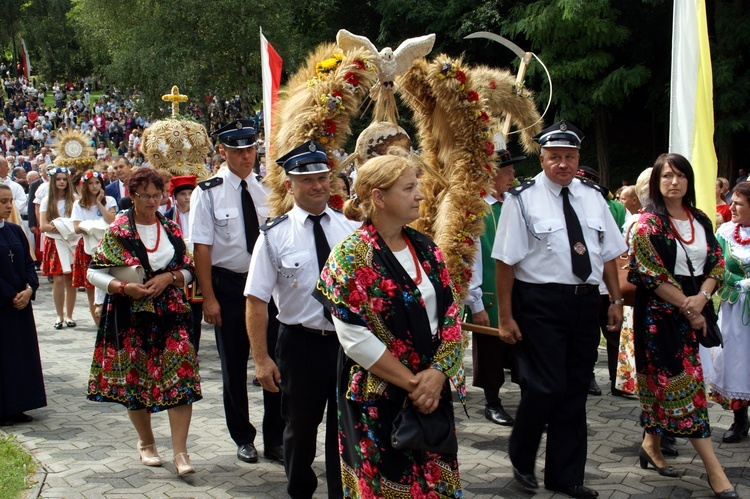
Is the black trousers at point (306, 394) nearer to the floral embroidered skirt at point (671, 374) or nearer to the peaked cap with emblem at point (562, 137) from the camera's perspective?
the peaked cap with emblem at point (562, 137)

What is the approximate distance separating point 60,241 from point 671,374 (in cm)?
822

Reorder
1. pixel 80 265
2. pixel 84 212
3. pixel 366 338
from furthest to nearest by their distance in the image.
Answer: pixel 84 212, pixel 80 265, pixel 366 338

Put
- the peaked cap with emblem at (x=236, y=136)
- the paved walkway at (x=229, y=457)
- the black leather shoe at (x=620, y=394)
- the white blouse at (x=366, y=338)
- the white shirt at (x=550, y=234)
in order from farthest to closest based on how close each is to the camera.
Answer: the black leather shoe at (x=620, y=394) < the peaked cap with emblem at (x=236, y=136) < the paved walkway at (x=229, y=457) < the white shirt at (x=550, y=234) < the white blouse at (x=366, y=338)

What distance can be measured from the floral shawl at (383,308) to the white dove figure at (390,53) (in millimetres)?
2476

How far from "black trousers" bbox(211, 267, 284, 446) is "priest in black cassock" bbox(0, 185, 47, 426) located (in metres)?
2.06

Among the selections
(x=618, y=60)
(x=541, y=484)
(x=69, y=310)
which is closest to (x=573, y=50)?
(x=618, y=60)

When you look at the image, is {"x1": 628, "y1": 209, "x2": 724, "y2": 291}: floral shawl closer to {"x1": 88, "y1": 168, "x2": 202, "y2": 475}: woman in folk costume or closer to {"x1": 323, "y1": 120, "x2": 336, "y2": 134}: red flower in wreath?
{"x1": 323, "y1": 120, "x2": 336, "y2": 134}: red flower in wreath

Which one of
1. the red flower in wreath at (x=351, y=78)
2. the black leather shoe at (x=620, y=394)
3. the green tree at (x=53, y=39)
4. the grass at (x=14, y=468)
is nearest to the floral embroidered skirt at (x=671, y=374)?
the black leather shoe at (x=620, y=394)

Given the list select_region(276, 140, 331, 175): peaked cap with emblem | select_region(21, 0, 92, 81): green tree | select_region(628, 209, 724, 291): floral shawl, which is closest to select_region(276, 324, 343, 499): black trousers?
select_region(276, 140, 331, 175): peaked cap with emblem

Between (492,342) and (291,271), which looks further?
(492,342)

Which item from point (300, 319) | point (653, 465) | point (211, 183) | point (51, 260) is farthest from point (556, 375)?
point (51, 260)

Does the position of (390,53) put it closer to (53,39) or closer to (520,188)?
(520,188)

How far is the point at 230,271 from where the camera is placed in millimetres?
5652

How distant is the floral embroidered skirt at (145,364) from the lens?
→ 5.39 m
